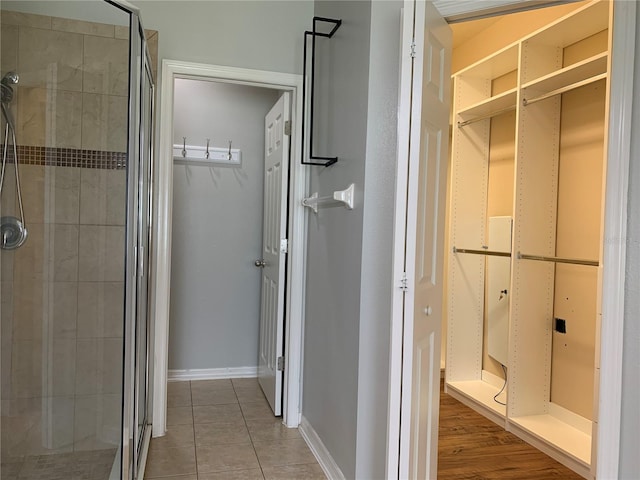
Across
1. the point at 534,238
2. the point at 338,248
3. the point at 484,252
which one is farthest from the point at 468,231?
the point at 338,248

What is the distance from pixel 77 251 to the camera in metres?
1.99

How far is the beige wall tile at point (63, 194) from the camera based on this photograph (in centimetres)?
189

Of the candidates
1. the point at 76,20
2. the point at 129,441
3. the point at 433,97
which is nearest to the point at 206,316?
the point at 129,441

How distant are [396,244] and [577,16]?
6.11 ft

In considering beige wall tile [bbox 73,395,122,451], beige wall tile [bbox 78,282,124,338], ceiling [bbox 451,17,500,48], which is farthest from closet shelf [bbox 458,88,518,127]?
beige wall tile [bbox 73,395,122,451]

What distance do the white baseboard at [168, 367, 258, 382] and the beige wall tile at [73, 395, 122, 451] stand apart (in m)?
1.81

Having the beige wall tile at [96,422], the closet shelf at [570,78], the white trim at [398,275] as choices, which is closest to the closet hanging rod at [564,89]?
the closet shelf at [570,78]

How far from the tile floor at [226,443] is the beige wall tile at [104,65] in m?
1.79

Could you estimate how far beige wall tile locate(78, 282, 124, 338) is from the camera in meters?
1.99

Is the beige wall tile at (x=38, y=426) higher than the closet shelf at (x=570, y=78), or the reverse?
the closet shelf at (x=570, y=78)

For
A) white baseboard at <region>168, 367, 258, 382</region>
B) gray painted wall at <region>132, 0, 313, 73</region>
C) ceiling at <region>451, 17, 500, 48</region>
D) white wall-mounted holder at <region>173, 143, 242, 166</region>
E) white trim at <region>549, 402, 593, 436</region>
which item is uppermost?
ceiling at <region>451, 17, 500, 48</region>

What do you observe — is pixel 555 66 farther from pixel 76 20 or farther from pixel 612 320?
pixel 76 20

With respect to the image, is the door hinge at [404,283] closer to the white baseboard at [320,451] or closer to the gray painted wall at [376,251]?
the gray painted wall at [376,251]

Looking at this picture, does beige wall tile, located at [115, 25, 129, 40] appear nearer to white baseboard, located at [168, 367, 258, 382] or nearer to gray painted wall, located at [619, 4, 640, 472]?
gray painted wall, located at [619, 4, 640, 472]
